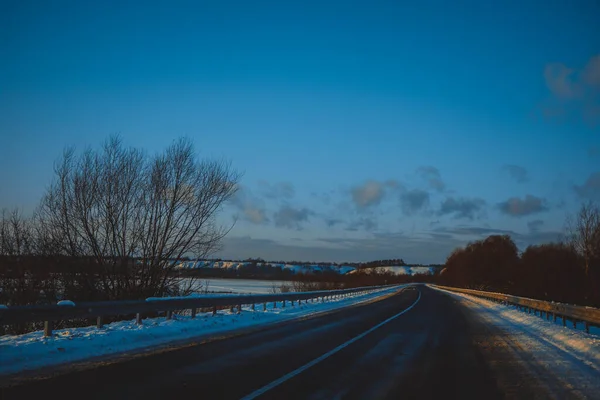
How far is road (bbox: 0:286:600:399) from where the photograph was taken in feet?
22.9

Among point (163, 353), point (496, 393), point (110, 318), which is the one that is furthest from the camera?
point (110, 318)

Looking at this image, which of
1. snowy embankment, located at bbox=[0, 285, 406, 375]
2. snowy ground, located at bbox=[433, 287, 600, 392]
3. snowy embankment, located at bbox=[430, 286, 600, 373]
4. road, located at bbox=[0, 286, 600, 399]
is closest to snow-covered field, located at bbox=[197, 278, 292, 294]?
snowy embankment, located at bbox=[0, 285, 406, 375]

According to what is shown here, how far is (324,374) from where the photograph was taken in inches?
336

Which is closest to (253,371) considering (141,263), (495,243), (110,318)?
(110,318)

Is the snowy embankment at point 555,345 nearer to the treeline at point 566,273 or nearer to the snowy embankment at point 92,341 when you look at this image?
the snowy embankment at point 92,341

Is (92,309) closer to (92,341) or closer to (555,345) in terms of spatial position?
(92,341)

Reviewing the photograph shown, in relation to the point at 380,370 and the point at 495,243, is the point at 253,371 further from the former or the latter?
the point at 495,243

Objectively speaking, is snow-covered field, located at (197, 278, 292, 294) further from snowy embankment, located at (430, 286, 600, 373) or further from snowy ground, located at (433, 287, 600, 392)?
snowy ground, located at (433, 287, 600, 392)

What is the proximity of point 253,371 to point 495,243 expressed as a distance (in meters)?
112

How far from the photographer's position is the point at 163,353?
10.4 meters

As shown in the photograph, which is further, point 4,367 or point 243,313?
point 243,313

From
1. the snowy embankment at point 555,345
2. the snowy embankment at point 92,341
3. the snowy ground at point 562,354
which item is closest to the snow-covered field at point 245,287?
the snowy embankment at point 92,341

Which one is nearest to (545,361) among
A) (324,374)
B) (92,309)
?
(324,374)

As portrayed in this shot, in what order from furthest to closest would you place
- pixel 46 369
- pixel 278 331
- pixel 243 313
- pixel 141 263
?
pixel 243 313, pixel 141 263, pixel 278 331, pixel 46 369
